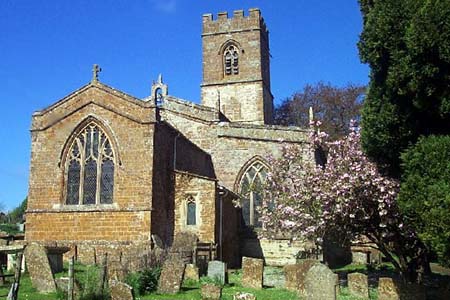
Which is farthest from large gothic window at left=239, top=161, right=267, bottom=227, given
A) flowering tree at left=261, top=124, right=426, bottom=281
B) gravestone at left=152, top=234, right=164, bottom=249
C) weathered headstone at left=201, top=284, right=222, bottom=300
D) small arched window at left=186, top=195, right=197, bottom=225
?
weathered headstone at left=201, top=284, right=222, bottom=300

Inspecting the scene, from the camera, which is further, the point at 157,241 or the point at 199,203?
the point at 199,203

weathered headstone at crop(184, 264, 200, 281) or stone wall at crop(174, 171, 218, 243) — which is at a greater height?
stone wall at crop(174, 171, 218, 243)

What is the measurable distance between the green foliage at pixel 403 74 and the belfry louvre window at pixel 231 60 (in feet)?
102

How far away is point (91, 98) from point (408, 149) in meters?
16.6

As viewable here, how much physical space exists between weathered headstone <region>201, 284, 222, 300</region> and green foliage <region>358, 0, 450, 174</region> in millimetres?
4867

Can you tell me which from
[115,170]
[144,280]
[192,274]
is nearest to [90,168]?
[115,170]

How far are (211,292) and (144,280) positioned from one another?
205cm

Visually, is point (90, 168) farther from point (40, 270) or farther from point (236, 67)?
point (236, 67)

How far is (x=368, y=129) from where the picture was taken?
1164 centimetres

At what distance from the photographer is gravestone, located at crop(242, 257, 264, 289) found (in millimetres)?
15062

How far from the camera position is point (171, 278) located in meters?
13.8

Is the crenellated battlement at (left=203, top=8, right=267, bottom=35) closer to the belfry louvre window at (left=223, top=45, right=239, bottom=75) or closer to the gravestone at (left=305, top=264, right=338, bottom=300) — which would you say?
the belfry louvre window at (left=223, top=45, right=239, bottom=75)

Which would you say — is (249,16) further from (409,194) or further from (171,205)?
(409,194)

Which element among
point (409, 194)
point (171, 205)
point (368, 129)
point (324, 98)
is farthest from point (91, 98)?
point (324, 98)
